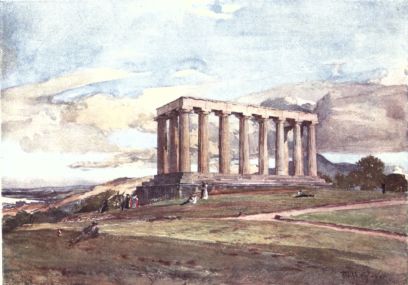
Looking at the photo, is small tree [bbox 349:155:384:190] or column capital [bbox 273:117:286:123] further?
column capital [bbox 273:117:286:123]

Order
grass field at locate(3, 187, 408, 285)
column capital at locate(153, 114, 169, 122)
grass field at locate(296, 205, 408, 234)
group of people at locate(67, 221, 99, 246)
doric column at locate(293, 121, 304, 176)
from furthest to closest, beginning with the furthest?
doric column at locate(293, 121, 304, 176) < column capital at locate(153, 114, 169, 122) < grass field at locate(296, 205, 408, 234) < group of people at locate(67, 221, 99, 246) < grass field at locate(3, 187, 408, 285)

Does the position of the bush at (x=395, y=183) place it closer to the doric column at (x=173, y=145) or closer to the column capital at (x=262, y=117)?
the column capital at (x=262, y=117)

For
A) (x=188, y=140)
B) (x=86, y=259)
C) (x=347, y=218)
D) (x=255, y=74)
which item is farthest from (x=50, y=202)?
(x=347, y=218)

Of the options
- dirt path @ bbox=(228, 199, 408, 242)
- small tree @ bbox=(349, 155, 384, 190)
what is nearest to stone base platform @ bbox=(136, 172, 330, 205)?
small tree @ bbox=(349, 155, 384, 190)

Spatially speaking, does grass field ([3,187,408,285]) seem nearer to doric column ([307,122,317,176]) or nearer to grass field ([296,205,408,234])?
grass field ([296,205,408,234])
